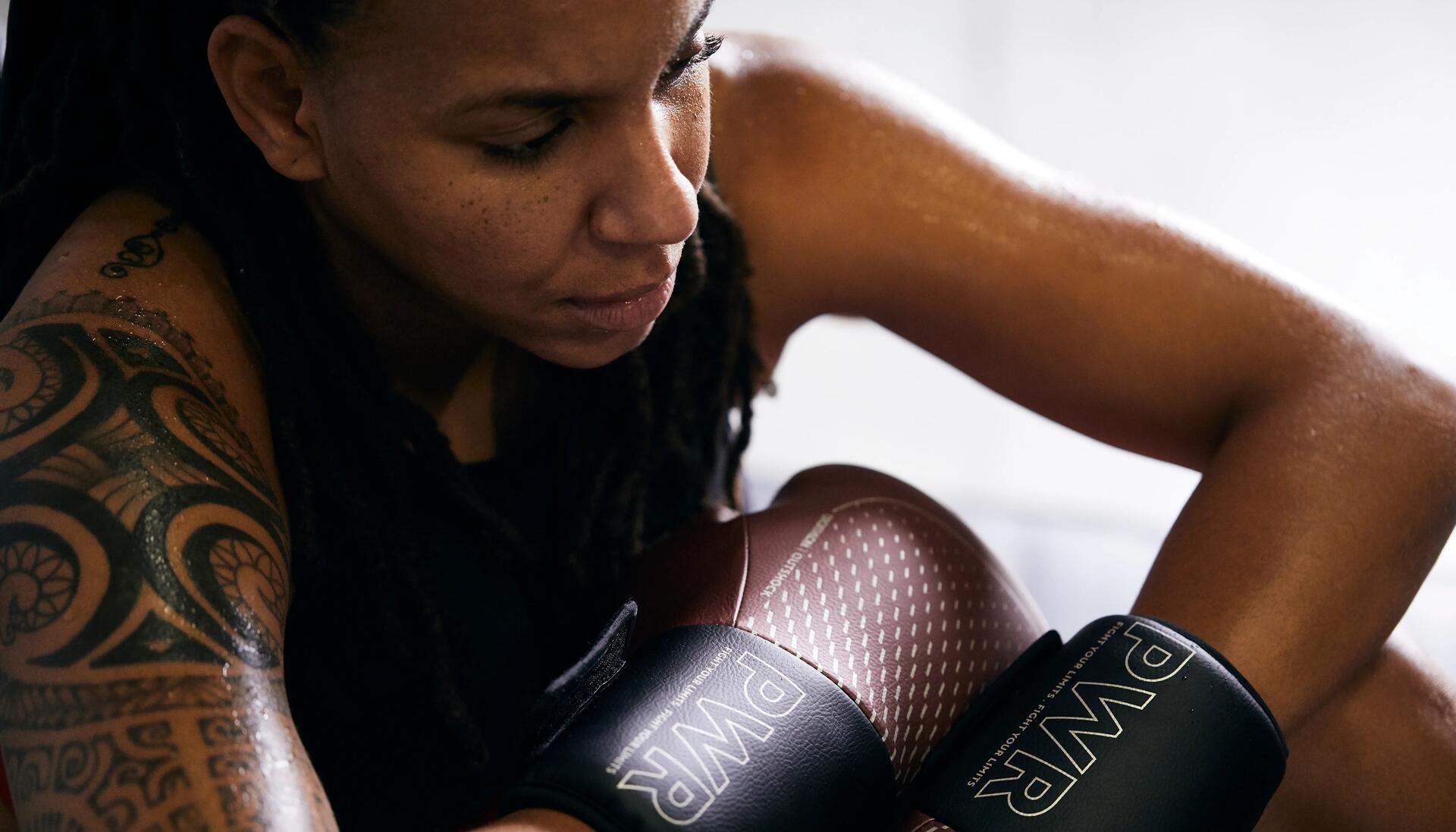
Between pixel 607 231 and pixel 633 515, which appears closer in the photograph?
pixel 607 231

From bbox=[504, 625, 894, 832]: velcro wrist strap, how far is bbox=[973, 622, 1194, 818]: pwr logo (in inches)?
2.8

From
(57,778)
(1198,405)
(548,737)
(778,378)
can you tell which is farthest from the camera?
(778,378)

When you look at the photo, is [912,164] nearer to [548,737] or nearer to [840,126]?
[840,126]

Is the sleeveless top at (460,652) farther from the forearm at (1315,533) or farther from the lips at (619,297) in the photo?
the forearm at (1315,533)

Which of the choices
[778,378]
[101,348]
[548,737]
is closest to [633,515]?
[548,737]

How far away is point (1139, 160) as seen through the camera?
6.16ft

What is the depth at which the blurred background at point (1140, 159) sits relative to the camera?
176cm

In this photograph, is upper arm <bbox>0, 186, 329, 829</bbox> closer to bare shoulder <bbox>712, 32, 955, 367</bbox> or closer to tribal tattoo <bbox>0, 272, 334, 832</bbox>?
tribal tattoo <bbox>0, 272, 334, 832</bbox>

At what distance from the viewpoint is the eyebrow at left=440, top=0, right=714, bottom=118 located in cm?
64

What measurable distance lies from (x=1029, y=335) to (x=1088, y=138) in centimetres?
105

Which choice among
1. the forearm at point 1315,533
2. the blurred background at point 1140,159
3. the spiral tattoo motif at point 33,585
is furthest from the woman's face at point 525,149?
the blurred background at point 1140,159

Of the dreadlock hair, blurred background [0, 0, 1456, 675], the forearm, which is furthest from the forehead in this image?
blurred background [0, 0, 1456, 675]

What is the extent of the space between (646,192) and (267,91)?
210mm

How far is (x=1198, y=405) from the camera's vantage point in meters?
0.93
